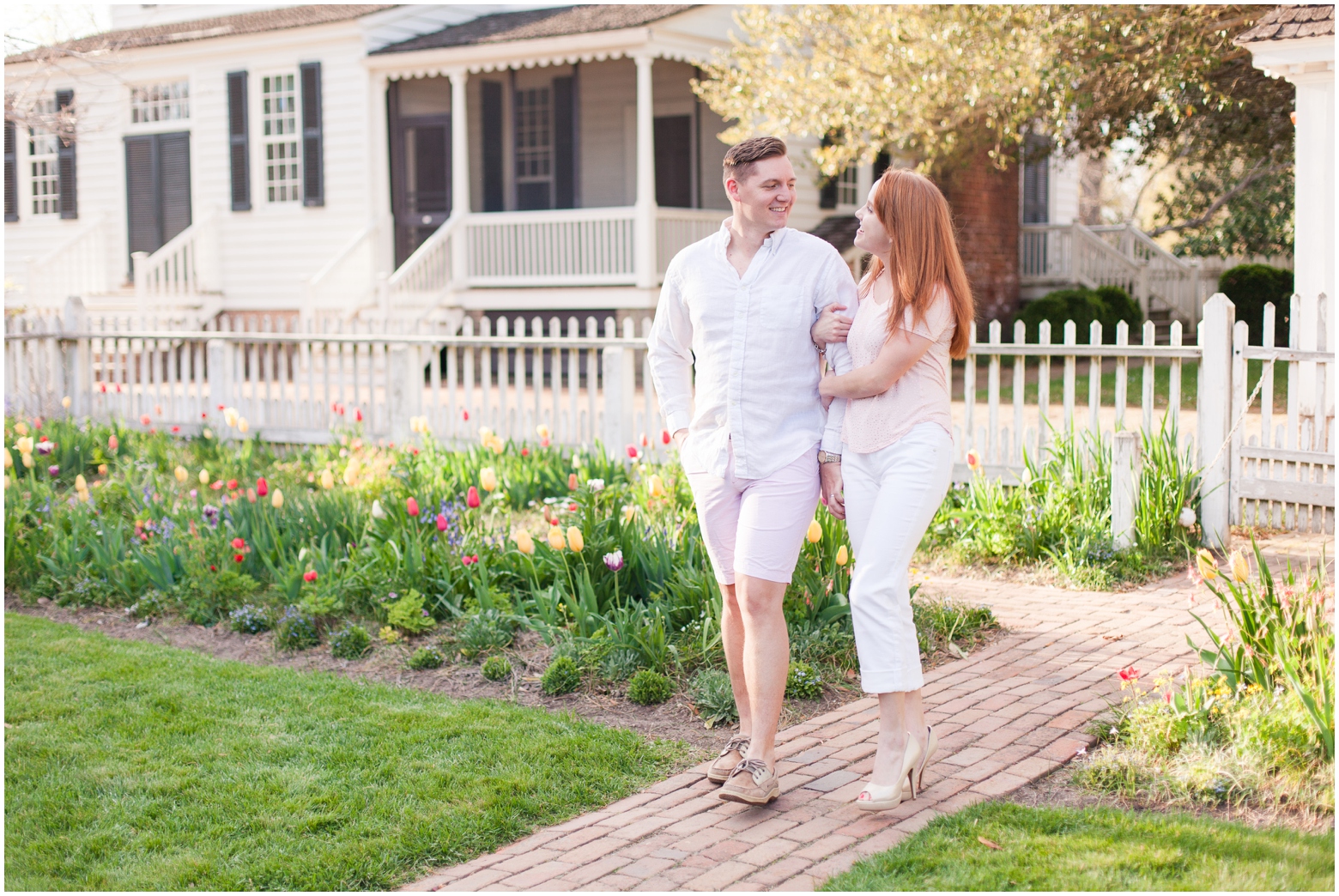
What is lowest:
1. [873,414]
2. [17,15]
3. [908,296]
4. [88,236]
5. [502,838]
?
[502,838]

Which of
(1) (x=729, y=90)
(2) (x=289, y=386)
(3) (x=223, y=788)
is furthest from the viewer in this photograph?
(2) (x=289, y=386)

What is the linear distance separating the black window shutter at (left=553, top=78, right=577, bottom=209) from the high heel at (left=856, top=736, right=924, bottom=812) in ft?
51.1

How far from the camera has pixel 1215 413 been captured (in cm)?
739

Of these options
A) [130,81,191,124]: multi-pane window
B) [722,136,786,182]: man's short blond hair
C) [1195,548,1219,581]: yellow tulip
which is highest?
[130,81,191,124]: multi-pane window

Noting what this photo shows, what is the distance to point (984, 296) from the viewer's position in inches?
792

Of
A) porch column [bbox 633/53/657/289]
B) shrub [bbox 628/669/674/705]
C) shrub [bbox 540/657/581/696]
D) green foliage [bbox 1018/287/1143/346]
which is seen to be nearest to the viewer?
shrub [bbox 628/669/674/705]

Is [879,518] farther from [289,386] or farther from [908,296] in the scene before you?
[289,386]

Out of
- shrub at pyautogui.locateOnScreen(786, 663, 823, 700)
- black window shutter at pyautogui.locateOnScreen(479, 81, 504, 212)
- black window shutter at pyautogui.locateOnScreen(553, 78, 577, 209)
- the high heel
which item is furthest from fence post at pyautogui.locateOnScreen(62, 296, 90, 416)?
the high heel

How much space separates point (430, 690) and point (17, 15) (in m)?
10.5

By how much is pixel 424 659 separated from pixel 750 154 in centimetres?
268

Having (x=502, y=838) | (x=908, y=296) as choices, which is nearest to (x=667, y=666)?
(x=502, y=838)

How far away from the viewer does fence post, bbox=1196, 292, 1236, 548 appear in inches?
288

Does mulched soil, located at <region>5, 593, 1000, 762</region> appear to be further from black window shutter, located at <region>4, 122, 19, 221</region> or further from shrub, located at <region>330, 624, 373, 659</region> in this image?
black window shutter, located at <region>4, 122, 19, 221</region>

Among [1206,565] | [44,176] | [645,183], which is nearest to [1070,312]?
[645,183]
